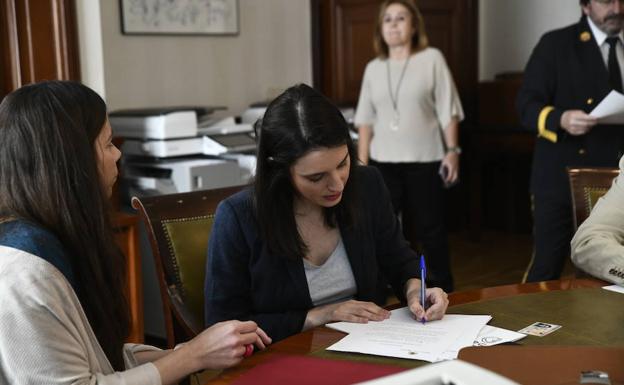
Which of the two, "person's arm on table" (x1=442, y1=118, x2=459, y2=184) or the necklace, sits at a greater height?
the necklace

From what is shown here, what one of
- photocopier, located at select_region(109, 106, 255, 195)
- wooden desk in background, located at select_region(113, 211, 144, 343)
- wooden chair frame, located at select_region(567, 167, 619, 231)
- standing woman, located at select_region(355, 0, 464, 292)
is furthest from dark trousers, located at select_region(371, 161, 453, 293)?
wooden chair frame, located at select_region(567, 167, 619, 231)

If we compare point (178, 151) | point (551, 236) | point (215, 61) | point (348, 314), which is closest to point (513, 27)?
point (215, 61)

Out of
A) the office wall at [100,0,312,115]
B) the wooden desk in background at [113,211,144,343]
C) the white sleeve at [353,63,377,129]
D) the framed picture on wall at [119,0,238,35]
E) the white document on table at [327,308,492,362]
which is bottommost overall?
the wooden desk in background at [113,211,144,343]

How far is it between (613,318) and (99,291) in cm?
90

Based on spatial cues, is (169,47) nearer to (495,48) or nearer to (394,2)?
(394,2)

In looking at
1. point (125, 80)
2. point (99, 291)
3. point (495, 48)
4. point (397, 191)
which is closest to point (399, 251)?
point (99, 291)

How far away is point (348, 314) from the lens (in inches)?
59.9

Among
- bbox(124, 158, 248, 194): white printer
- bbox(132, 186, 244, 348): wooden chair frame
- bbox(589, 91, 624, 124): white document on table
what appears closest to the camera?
bbox(132, 186, 244, 348): wooden chair frame

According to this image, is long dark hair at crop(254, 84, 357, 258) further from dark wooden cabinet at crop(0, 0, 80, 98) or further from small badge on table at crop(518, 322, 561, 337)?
dark wooden cabinet at crop(0, 0, 80, 98)

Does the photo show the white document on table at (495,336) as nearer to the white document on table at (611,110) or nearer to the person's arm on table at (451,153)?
the white document on table at (611,110)

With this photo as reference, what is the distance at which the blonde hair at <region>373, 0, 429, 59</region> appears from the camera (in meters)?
3.50

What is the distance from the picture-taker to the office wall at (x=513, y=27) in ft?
17.5

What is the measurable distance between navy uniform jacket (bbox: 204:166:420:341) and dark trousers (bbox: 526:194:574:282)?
1.23m

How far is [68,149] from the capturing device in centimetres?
120
